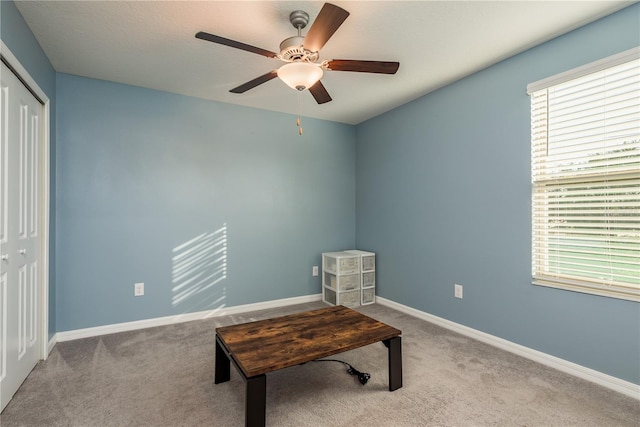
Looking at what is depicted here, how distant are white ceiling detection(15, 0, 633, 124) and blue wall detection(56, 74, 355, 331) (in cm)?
44

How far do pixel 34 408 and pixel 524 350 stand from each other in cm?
337

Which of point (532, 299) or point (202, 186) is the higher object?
point (202, 186)

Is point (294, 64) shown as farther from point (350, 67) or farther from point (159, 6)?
point (159, 6)

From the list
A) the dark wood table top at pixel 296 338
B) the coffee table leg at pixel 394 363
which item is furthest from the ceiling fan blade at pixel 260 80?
the coffee table leg at pixel 394 363

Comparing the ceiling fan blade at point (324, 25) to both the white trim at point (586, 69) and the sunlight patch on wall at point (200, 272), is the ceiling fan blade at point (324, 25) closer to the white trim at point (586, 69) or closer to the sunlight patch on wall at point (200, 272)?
the white trim at point (586, 69)

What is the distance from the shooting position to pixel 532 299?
2486 millimetres

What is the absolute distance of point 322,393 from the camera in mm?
2035

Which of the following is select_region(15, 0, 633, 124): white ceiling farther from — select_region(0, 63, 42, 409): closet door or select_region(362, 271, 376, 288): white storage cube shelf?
select_region(362, 271, 376, 288): white storage cube shelf

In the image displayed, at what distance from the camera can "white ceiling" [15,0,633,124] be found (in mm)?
1975

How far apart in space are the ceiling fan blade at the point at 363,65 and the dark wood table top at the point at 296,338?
1.70 m

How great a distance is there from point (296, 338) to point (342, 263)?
77.6 inches

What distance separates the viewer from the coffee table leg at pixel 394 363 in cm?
205

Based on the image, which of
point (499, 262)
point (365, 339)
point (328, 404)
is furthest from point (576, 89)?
point (328, 404)

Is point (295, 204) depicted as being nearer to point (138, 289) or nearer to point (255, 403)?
point (138, 289)
